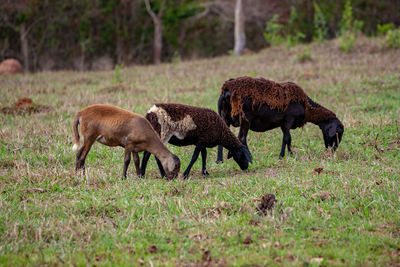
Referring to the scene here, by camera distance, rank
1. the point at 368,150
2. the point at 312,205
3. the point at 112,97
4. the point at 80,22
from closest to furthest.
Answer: the point at 312,205
the point at 368,150
the point at 112,97
the point at 80,22

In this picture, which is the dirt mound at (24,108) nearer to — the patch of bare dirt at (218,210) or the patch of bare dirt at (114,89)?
the patch of bare dirt at (114,89)

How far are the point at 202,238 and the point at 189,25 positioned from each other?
34.8 meters

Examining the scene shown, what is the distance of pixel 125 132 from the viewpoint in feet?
25.2

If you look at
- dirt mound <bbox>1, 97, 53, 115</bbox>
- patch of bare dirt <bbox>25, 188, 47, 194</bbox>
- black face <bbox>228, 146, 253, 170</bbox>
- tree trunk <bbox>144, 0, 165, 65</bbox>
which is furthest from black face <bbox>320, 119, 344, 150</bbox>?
tree trunk <bbox>144, 0, 165, 65</bbox>

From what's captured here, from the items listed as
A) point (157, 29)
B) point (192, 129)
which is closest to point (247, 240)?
point (192, 129)

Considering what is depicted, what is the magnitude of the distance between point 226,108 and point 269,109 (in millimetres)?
864

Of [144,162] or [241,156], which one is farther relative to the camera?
[241,156]

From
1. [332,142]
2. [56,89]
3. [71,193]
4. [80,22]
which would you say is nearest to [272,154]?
[332,142]

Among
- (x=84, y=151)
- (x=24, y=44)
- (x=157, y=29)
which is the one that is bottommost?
(x=84, y=151)

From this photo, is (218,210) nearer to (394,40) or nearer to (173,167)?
→ (173,167)

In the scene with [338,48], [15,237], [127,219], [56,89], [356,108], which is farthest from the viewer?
[338,48]

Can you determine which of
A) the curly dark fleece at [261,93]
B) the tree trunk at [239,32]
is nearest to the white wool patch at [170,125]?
the curly dark fleece at [261,93]

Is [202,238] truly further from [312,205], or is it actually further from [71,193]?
[71,193]

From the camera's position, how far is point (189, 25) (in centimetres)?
3862
